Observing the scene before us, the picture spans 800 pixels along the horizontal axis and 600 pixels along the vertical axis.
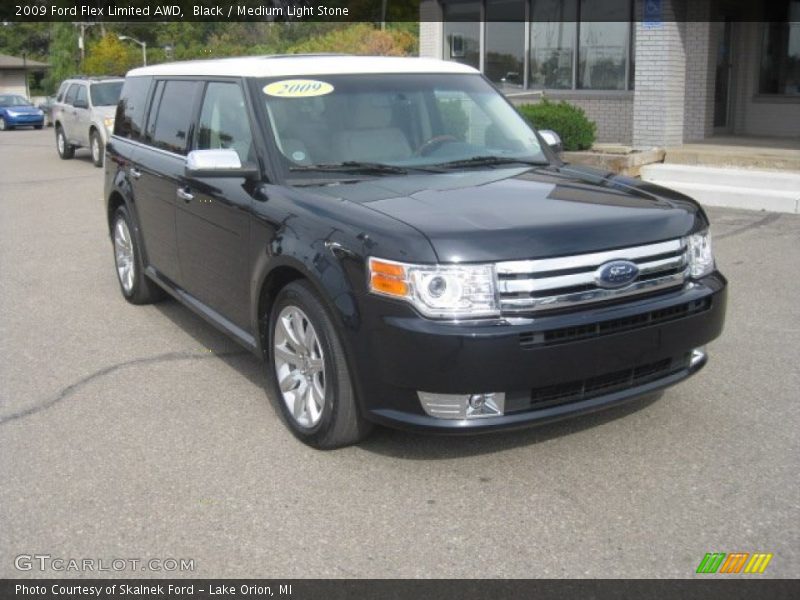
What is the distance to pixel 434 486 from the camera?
14.0 feet

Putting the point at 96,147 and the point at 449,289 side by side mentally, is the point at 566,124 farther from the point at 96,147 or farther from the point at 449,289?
the point at 449,289

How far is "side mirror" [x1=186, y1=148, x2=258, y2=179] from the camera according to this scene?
499 centimetres

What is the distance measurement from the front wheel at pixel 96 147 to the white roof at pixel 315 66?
14592mm

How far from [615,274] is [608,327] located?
0.24 meters

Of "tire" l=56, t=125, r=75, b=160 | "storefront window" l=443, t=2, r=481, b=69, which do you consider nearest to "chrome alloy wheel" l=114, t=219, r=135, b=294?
"storefront window" l=443, t=2, r=481, b=69

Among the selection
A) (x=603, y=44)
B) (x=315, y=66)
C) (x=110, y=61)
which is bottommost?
(x=315, y=66)

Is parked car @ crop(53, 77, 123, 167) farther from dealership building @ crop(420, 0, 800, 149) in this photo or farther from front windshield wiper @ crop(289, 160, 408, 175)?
front windshield wiper @ crop(289, 160, 408, 175)

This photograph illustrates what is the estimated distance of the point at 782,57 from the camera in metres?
16.6

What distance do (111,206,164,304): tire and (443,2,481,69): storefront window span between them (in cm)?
1225

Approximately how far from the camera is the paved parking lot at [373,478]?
3.70m

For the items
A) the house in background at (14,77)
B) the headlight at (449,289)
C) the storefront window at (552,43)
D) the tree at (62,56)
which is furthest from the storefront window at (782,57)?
the tree at (62,56)

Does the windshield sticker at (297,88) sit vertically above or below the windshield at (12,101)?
above

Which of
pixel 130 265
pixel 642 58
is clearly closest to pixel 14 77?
pixel 642 58

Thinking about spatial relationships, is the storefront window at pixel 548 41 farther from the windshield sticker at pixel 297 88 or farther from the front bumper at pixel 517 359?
the front bumper at pixel 517 359
